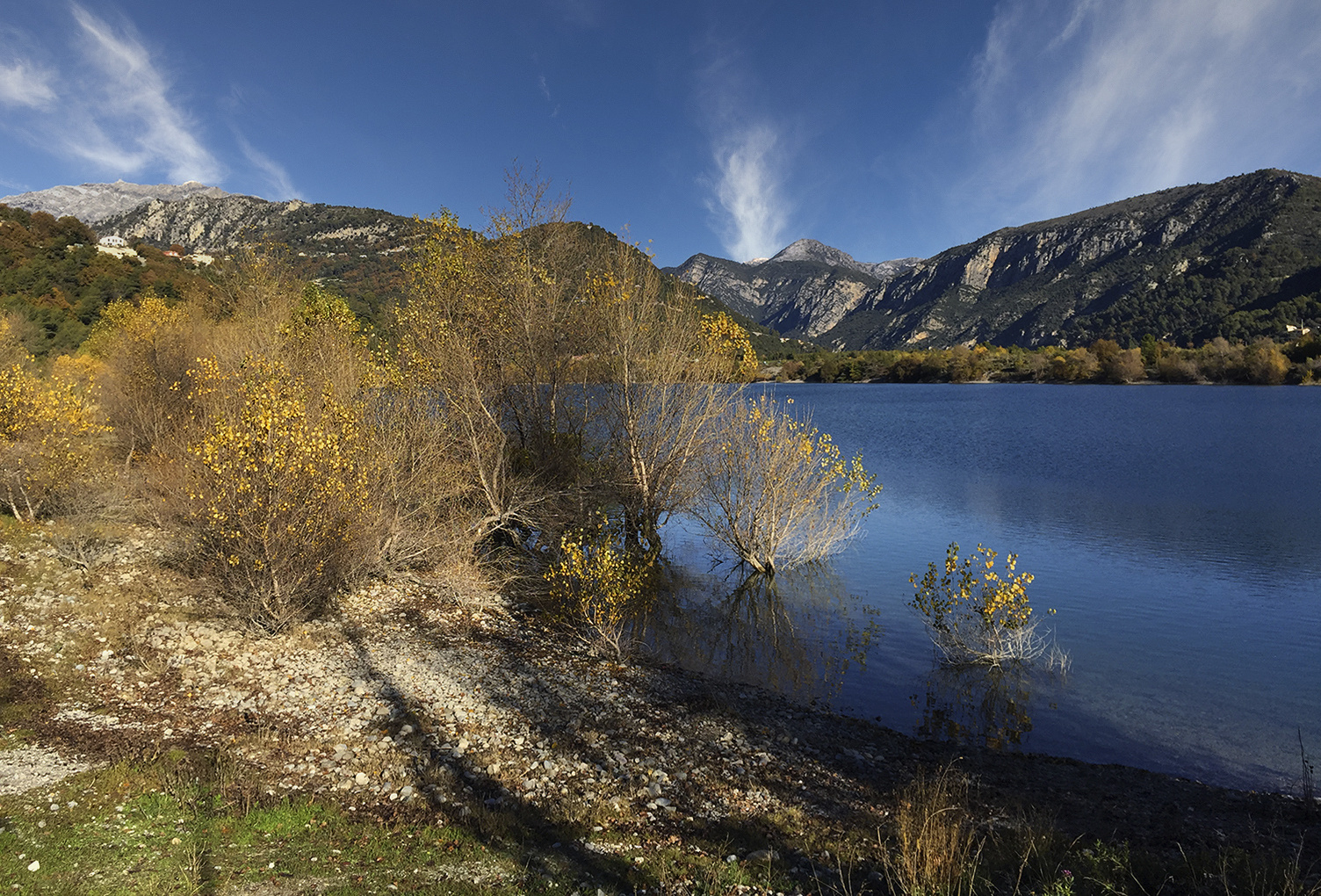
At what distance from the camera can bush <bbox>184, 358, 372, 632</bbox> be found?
40.1 feet

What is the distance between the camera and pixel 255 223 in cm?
13988

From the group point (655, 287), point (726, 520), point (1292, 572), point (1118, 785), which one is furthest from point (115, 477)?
point (1292, 572)

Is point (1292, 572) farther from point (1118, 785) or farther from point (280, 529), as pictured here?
point (280, 529)

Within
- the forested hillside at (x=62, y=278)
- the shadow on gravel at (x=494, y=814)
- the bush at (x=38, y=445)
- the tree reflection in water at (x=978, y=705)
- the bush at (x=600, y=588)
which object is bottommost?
the shadow on gravel at (x=494, y=814)

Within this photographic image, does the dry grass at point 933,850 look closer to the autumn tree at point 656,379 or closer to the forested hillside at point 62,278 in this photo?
the autumn tree at point 656,379

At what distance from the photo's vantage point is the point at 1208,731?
12.4 m

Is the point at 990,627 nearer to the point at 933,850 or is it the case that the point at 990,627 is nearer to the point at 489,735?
the point at 933,850

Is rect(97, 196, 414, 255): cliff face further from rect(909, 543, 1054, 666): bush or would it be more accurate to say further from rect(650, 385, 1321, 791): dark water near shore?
rect(909, 543, 1054, 666): bush

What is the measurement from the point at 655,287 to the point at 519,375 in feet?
17.8

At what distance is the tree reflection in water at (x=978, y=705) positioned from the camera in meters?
12.5

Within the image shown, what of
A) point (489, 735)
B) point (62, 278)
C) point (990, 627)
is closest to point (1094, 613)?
point (990, 627)

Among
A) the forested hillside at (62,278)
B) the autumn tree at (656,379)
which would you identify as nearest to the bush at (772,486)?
the autumn tree at (656,379)

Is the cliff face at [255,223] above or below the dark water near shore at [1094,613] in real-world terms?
above

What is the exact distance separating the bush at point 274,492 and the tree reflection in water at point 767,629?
26.9ft
